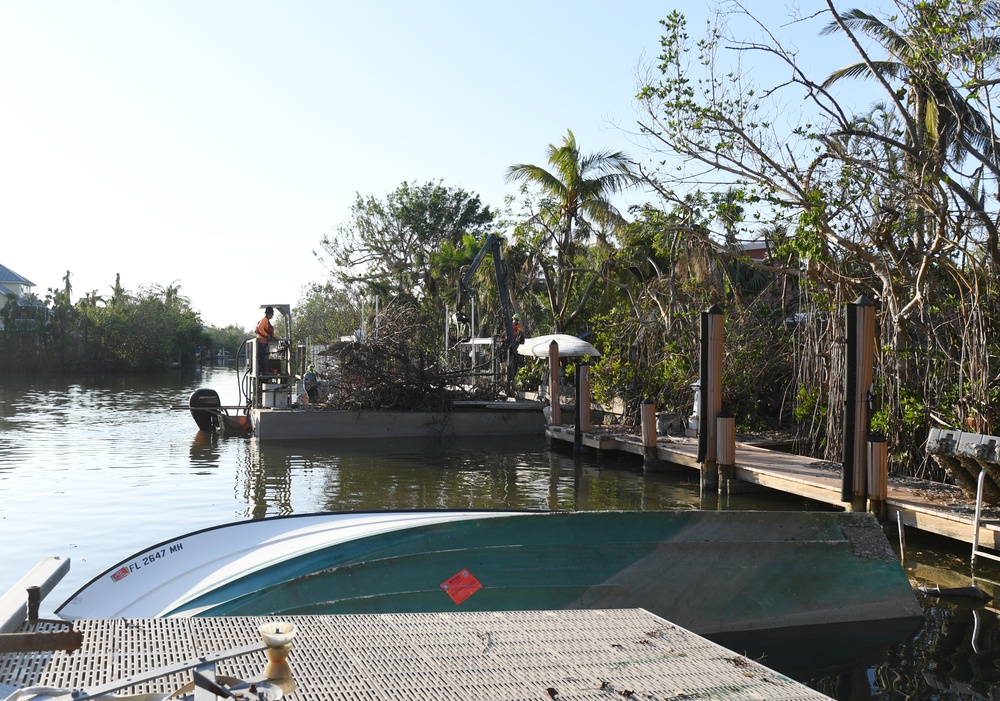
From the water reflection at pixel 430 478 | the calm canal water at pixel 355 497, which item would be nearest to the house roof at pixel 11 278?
the calm canal water at pixel 355 497

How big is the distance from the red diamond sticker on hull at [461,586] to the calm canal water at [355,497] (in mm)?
2074

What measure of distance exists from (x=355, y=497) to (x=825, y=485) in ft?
24.1

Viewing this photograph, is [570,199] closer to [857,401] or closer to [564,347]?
[564,347]

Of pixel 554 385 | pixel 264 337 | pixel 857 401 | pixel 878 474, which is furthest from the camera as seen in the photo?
pixel 264 337

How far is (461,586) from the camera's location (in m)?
6.38

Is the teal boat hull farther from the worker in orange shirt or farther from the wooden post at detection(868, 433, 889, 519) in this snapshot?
the worker in orange shirt

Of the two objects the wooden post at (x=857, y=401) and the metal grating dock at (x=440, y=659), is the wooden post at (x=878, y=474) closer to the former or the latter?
the wooden post at (x=857, y=401)

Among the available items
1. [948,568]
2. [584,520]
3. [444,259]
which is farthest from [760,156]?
[444,259]

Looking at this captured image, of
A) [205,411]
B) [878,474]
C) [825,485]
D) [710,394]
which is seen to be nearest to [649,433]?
[710,394]

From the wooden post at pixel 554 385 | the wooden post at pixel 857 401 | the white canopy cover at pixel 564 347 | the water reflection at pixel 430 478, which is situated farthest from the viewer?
the white canopy cover at pixel 564 347

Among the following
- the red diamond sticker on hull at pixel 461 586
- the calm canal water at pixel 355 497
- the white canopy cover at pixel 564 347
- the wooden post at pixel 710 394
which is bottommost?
the calm canal water at pixel 355 497

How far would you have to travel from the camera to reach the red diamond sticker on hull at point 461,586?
20.9ft

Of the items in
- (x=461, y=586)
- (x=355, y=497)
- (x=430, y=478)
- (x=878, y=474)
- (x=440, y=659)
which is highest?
(x=878, y=474)

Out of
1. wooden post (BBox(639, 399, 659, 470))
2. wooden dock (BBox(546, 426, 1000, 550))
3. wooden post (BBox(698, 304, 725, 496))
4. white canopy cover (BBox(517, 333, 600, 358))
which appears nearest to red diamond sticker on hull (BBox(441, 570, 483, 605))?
wooden dock (BBox(546, 426, 1000, 550))
